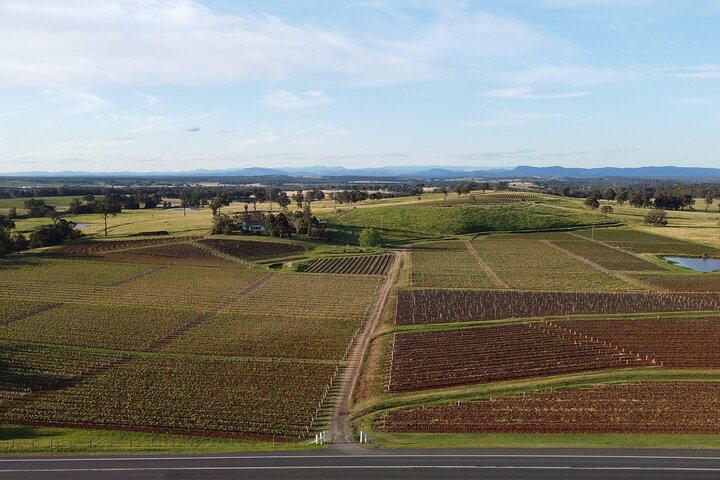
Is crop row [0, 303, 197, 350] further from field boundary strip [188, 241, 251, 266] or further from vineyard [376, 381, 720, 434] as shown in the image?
field boundary strip [188, 241, 251, 266]

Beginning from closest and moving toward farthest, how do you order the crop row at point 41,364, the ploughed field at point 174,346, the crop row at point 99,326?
the ploughed field at point 174,346
the crop row at point 41,364
the crop row at point 99,326

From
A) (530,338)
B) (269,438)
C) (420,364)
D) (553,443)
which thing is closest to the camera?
(553,443)

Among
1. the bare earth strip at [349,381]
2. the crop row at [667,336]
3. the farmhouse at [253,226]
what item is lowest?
the bare earth strip at [349,381]

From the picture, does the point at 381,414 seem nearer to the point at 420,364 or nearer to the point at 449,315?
the point at 420,364

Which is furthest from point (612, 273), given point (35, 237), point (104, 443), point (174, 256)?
point (35, 237)

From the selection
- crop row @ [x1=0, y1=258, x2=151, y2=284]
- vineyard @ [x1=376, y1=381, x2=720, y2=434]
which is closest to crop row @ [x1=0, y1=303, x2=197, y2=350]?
crop row @ [x1=0, y1=258, x2=151, y2=284]

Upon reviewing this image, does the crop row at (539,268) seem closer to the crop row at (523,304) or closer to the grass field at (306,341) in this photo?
the grass field at (306,341)

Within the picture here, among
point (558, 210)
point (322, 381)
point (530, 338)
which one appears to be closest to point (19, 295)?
point (322, 381)

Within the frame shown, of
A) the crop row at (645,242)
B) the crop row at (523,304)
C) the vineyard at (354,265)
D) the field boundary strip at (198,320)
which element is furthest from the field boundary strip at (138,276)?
the crop row at (645,242)
